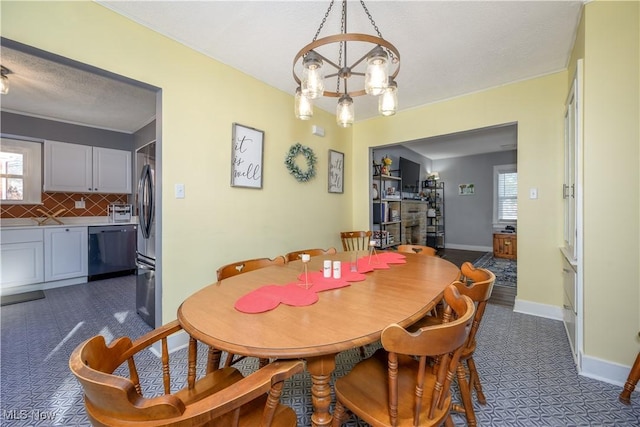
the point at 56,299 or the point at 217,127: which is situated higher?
the point at 217,127

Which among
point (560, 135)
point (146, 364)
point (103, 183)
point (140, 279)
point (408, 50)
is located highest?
point (408, 50)

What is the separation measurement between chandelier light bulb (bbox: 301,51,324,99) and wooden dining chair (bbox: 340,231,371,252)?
231 centimetres

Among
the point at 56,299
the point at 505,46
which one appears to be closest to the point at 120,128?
the point at 56,299

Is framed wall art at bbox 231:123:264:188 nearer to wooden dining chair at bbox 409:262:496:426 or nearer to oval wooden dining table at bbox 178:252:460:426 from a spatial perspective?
oval wooden dining table at bbox 178:252:460:426

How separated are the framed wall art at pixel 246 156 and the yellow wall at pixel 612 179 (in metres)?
2.61

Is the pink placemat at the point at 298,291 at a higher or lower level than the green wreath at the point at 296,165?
lower

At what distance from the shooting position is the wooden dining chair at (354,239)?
11.9 ft

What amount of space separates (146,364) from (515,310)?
3.56 metres

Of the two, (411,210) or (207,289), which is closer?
(207,289)

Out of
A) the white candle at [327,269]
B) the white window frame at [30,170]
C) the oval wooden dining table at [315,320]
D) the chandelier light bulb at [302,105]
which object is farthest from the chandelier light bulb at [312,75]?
the white window frame at [30,170]

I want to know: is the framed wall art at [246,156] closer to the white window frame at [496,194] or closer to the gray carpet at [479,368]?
the gray carpet at [479,368]

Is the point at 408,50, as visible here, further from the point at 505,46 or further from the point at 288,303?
the point at 288,303

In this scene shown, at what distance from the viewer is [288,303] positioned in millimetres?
1182

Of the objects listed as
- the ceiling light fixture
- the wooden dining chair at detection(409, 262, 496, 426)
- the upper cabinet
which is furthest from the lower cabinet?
the wooden dining chair at detection(409, 262, 496, 426)
